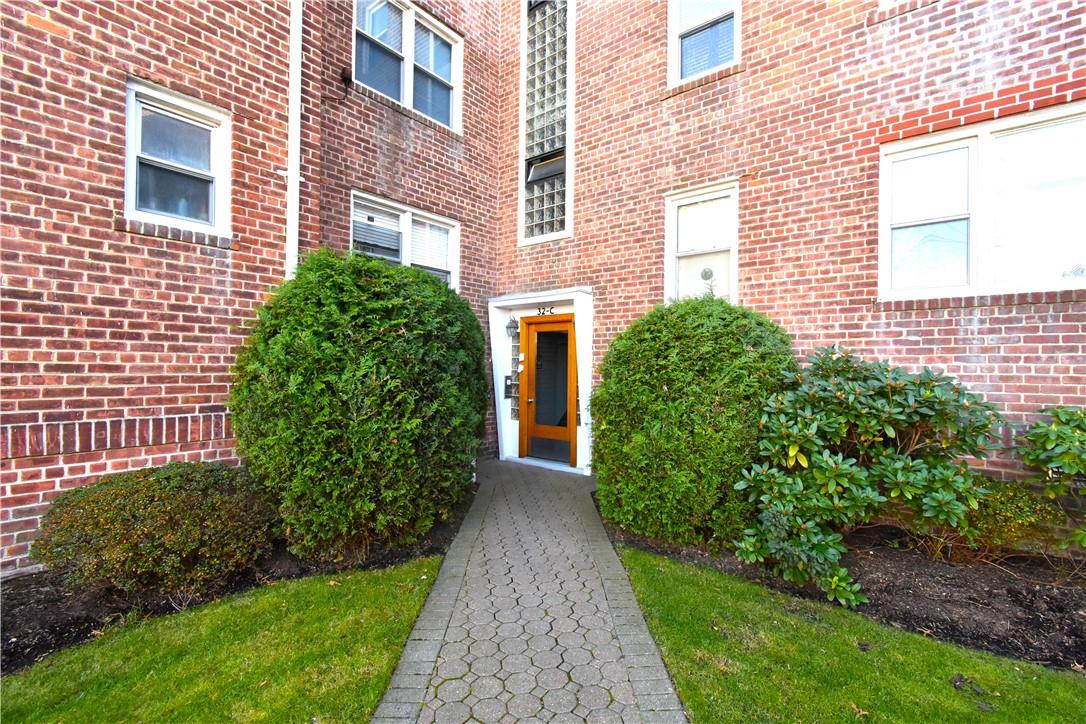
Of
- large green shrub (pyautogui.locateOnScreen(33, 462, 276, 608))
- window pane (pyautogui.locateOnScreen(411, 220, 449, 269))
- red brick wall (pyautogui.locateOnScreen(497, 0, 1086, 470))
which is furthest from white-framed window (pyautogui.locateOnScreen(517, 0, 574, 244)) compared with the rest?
large green shrub (pyautogui.locateOnScreen(33, 462, 276, 608))

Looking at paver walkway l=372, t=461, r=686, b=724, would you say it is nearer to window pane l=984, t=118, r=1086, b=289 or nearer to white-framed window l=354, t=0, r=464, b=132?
window pane l=984, t=118, r=1086, b=289

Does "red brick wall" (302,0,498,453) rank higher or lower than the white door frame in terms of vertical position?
Answer: higher

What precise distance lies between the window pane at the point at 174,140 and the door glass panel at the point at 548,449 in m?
5.66

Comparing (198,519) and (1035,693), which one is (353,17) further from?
(1035,693)

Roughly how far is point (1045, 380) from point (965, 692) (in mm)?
3017

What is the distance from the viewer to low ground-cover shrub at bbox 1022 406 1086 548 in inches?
140

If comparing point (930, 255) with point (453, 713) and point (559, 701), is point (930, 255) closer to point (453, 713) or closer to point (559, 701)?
point (559, 701)

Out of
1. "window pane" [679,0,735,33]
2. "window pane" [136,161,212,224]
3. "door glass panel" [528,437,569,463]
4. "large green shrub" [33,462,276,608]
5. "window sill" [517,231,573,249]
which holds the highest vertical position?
"window pane" [679,0,735,33]

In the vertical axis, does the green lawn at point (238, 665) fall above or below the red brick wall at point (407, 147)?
below

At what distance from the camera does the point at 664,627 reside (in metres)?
3.22

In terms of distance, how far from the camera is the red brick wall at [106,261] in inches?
145

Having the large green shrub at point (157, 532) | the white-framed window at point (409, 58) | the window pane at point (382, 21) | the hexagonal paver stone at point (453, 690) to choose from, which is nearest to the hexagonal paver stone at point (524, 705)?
the hexagonal paver stone at point (453, 690)

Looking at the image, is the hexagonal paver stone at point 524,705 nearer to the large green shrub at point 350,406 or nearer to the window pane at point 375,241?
the large green shrub at point 350,406

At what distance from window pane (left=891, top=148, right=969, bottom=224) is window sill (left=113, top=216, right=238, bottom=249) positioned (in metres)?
6.46
